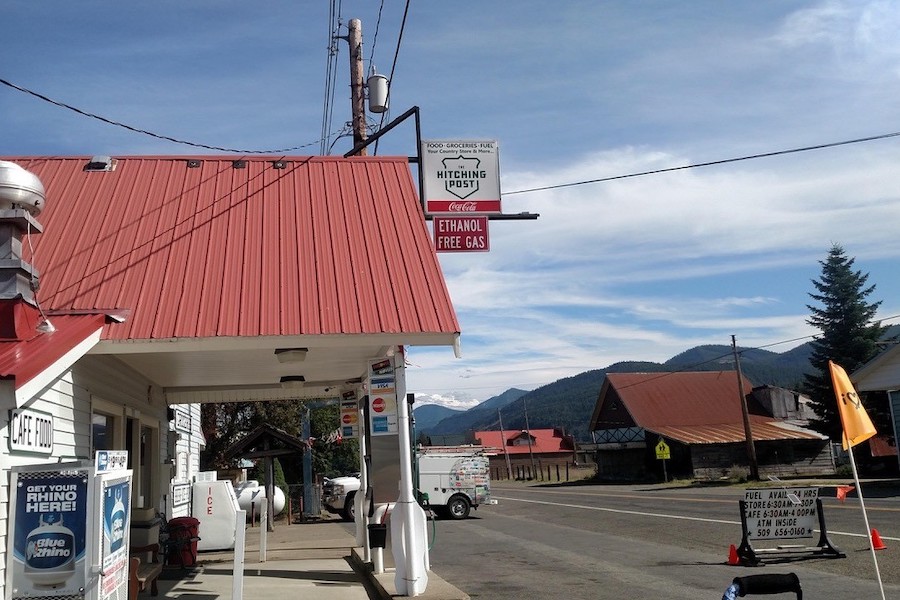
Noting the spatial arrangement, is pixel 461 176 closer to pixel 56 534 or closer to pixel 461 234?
pixel 461 234

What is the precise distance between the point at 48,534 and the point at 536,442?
3626 inches

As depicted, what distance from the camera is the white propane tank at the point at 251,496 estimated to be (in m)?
25.3

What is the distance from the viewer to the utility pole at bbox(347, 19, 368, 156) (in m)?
17.4

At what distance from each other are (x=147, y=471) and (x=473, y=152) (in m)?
8.03

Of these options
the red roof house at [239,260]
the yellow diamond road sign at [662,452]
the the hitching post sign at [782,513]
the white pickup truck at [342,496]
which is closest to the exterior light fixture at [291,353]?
the red roof house at [239,260]

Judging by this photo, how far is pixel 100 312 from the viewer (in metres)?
8.50

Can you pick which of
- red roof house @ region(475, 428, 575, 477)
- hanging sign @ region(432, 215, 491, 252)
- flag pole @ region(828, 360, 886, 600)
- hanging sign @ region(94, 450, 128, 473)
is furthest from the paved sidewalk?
red roof house @ region(475, 428, 575, 477)

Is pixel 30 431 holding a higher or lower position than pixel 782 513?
higher

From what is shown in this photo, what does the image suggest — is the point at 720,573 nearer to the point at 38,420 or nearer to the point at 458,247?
the point at 458,247

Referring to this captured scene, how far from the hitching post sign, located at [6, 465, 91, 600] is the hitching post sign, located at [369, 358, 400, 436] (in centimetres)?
383

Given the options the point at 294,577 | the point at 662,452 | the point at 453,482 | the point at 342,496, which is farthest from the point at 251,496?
the point at 662,452

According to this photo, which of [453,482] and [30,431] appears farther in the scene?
[453,482]

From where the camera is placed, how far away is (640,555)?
14.8m

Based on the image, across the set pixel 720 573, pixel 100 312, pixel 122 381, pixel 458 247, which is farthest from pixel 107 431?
pixel 720 573
